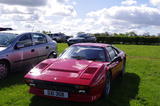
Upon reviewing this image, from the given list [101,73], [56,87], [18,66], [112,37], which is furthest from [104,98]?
[112,37]

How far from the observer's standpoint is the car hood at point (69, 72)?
481cm

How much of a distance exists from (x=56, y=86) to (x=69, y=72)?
479 millimetres

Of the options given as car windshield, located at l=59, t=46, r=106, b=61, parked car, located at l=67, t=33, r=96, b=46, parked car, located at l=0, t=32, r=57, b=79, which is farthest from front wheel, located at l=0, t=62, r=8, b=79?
parked car, located at l=67, t=33, r=96, b=46

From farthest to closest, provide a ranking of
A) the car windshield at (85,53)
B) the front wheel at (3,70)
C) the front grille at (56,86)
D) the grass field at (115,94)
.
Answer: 1. the front wheel at (3,70)
2. the car windshield at (85,53)
3. the grass field at (115,94)
4. the front grille at (56,86)

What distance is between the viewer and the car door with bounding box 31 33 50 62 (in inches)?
337

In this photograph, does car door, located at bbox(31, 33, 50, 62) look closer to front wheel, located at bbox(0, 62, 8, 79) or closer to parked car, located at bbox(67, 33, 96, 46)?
front wheel, located at bbox(0, 62, 8, 79)

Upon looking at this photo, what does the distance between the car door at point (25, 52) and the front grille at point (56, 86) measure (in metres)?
2.68

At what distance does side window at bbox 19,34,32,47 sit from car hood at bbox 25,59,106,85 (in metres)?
2.37

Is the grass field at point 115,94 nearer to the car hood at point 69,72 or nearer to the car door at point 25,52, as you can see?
the car door at point 25,52

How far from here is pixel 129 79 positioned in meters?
8.12

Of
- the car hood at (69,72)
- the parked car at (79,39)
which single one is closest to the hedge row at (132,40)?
the parked car at (79,39)

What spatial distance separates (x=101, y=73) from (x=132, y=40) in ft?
115

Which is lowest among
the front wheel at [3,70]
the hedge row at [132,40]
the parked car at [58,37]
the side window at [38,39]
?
the hedge row at [132,40]

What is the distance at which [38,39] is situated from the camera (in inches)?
347
